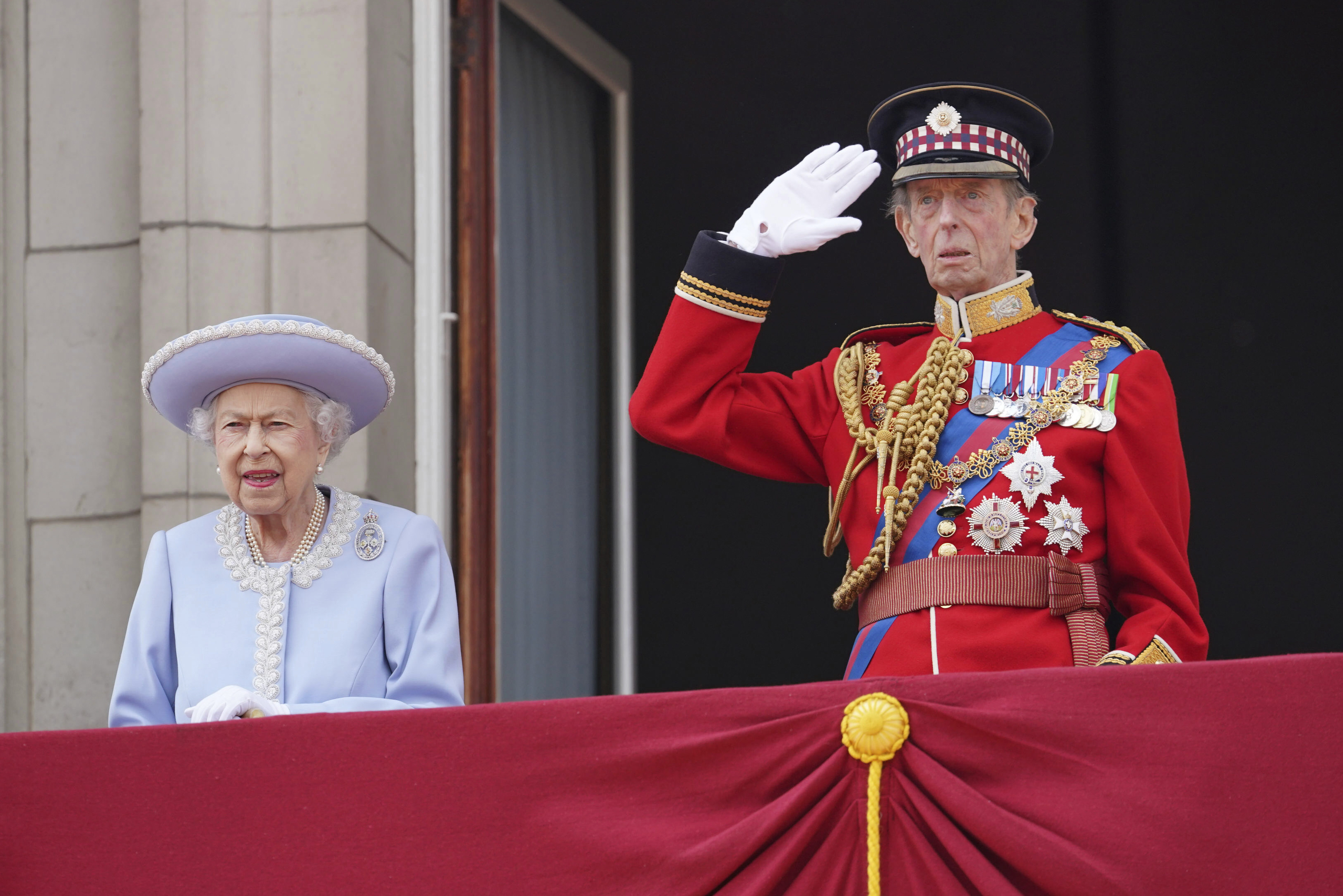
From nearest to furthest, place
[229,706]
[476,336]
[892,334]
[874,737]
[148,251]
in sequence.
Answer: [874,737] → [229,706] → [892,334] → [148,251] → [476,336]

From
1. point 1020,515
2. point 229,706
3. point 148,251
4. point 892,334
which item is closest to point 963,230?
point 892,334

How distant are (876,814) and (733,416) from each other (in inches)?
37.9

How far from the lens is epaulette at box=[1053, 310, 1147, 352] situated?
3027mm

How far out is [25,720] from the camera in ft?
14.4

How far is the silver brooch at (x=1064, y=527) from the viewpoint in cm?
286

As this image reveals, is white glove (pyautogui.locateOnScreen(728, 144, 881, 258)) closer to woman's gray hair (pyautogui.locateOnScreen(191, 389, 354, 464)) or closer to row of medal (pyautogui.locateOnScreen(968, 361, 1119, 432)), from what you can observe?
row of medal (pyautogui.locateOnScreen(968, 361, 1119, 432))

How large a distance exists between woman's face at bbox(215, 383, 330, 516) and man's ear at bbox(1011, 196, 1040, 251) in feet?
4.13

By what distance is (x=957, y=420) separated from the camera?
300cm

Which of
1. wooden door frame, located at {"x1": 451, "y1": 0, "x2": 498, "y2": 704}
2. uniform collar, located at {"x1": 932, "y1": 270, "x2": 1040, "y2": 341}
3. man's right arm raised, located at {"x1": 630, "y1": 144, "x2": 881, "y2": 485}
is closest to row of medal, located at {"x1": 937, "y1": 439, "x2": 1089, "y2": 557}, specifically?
uniform collar, located at {"x1": 932, "y1": 270, "x2": 1040, "y2": 341}

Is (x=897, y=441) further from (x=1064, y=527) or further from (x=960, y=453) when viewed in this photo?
(x=1064, y=527)

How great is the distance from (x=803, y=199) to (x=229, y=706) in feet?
4.04

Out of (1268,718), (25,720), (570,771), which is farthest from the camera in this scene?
(25,720)

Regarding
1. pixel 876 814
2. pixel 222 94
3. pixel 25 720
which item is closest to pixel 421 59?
pixel 222 94

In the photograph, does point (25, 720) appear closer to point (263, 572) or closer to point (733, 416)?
point (263, 572)
